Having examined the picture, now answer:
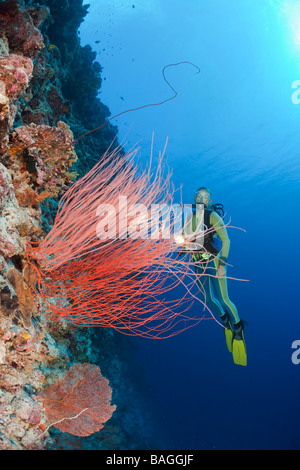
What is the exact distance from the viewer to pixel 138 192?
2.84 meters

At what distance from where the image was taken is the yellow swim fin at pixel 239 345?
5852 millimetres

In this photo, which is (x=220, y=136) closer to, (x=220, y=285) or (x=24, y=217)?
(x=220, y=285)

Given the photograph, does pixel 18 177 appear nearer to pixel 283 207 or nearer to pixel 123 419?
pixel 123 419

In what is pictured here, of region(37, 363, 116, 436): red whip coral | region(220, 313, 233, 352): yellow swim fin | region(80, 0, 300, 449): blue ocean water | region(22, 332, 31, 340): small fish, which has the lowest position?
Answer: region(37, 363, 116, 436): red whip coral

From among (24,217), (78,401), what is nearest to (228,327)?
(78,401)

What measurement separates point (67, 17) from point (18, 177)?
20.0ft

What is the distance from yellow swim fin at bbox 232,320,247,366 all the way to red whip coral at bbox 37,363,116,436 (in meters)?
3.61

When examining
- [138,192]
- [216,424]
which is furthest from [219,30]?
[216,424]

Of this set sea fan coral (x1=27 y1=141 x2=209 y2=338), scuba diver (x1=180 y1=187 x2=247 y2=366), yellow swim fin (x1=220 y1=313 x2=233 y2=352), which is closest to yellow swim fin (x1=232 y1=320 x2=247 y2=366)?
scuba diver (x1=180 y1=187 x2=247 y2=366)

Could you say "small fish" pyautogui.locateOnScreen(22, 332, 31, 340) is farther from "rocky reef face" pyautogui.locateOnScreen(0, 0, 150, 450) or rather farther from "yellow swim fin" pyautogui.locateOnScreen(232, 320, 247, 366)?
"yellow swim fin" pyautogui.locateOnScreen(232, 320, 247, 366)

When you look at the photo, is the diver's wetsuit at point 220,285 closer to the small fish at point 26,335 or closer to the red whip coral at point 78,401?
the red whip coral at point 78,401

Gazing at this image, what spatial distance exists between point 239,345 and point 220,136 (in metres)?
32.1

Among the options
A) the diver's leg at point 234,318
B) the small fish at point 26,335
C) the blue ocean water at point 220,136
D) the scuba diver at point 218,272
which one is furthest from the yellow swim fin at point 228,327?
the blue ocean water at point 220,136

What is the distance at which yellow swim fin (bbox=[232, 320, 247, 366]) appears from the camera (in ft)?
19.2
